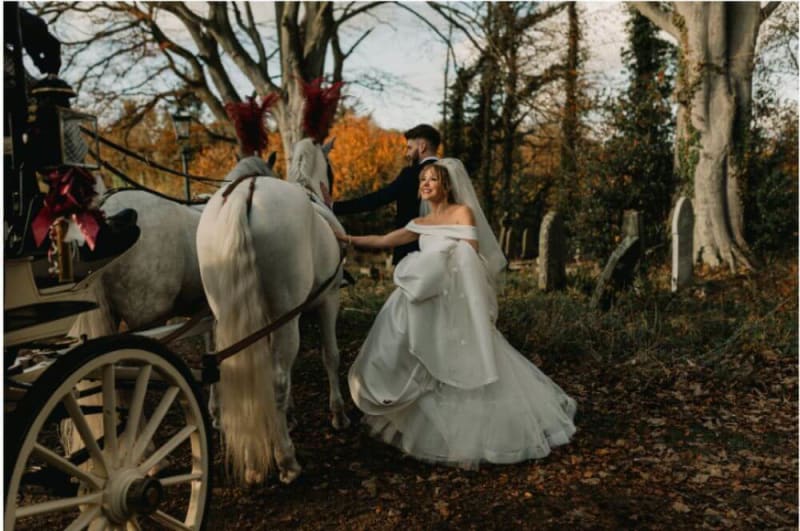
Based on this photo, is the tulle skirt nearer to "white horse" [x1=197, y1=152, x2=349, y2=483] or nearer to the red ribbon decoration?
"white horse" [x1=197, y1=152, x2=349, y2=483]

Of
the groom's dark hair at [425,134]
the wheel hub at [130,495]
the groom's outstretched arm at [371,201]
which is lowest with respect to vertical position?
the wheel hub at [130,495]

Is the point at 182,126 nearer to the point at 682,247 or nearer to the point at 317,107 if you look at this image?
the point at 317,107

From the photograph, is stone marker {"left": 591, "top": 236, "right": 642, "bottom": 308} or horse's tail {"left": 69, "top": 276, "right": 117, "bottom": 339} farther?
stone marker {"left": 591, "top": 236, "right": 642, "bottom": 308}

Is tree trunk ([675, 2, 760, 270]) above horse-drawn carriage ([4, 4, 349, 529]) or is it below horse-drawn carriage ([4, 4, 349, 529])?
above

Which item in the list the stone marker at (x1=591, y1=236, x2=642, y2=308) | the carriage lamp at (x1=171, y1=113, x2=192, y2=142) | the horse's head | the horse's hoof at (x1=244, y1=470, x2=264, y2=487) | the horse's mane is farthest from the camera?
the carriage lamp at (x1=171, y1=113, x2=192, y2=142)

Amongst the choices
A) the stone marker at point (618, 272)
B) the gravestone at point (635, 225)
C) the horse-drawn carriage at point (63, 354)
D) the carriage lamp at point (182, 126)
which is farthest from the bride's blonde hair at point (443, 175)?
the carriage lamp at point (182, 126)

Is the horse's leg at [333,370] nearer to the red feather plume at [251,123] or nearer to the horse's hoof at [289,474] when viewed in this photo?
the horse's hoof at [289,474]

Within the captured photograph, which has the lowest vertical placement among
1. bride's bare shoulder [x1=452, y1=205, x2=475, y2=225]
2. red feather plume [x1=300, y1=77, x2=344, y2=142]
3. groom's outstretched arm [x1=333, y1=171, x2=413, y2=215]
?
bride's bare shoulder [x1=452, y1=205, x2=475, y2=225]

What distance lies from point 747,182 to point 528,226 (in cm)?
768

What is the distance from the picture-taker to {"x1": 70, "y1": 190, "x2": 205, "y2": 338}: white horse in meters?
3.73

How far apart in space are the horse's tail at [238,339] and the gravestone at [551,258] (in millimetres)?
6748

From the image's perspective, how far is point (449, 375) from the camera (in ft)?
13.2

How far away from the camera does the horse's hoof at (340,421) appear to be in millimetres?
4707

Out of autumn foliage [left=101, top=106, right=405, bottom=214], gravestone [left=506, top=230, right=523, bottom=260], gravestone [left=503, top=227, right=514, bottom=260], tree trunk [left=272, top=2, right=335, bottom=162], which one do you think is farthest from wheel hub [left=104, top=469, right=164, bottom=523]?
autumn foliage [left=101, top=106, right=405, bottom=214]
